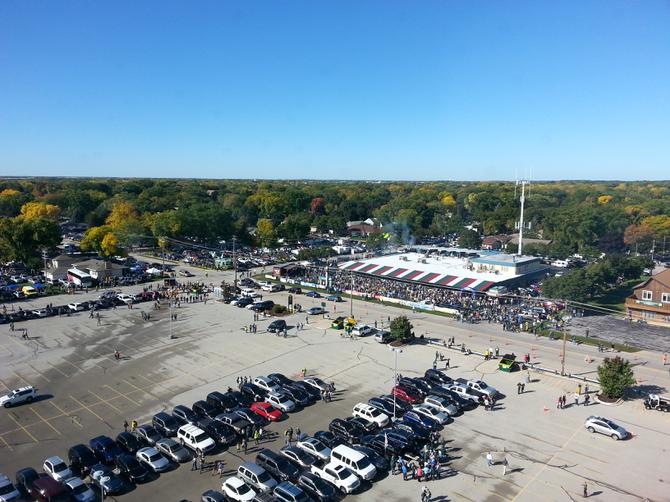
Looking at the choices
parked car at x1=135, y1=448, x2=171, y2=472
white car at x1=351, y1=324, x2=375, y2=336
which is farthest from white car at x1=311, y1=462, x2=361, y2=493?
white car at x1=351, y1=324, x2=375, y2=336

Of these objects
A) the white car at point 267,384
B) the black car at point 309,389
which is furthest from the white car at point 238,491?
the black car at point 309,389

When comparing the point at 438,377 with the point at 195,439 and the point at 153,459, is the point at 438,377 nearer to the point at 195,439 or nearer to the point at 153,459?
the point at 195,439

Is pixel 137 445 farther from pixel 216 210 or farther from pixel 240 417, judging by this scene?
pixel 216 210

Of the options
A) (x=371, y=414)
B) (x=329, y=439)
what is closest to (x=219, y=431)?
(x=329, y=439)

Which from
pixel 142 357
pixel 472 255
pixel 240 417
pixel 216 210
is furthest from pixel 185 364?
pixel 216 210

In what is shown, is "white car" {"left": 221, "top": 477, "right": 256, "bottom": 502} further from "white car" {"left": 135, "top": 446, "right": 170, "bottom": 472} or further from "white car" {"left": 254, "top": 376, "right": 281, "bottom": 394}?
"white car" {"left": 254, "top": 376, "right": 281, "bottom": 394}

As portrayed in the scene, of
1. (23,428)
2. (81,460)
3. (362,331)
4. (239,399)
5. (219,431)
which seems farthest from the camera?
(362,331)
